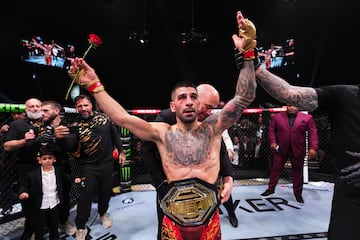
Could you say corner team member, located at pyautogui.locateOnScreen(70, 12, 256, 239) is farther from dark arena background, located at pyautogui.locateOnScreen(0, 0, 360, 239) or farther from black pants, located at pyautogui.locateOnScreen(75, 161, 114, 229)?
dark arena background, located at pyautogui.locateOnScreen(0, 0, 360, 239)

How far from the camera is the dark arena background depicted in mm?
7930

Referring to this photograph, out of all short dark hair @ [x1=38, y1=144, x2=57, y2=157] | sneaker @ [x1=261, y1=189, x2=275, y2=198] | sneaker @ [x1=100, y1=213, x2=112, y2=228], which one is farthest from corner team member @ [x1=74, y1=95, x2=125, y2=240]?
sneaker @ [x1=261, y1=189, x2=275, y2=198]

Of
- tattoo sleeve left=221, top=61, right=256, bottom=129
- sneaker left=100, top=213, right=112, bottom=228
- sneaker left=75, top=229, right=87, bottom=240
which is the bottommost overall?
sneaker left=100, top=213, right=112, bottom=228

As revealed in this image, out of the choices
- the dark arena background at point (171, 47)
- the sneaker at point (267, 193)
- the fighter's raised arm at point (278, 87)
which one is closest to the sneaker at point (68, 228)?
the dark arena background at point (171, 47)

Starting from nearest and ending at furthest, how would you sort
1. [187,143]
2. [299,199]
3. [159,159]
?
[187,143], [159,159], [299,199]

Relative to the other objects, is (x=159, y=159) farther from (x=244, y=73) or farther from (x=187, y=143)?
(x=244, y=73)

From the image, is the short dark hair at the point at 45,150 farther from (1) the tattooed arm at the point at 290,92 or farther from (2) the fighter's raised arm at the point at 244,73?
(1) the tattooed arm at the point at 290,92

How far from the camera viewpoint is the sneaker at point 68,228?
10.5ft

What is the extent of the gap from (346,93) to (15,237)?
11.7ft

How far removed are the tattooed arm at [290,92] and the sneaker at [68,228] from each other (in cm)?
294

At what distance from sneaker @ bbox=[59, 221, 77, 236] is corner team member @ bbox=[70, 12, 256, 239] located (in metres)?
2.02

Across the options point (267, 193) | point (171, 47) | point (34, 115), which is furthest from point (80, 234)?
point (171, 47)

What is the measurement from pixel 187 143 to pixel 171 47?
37.5 ft

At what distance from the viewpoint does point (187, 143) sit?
169 cm
